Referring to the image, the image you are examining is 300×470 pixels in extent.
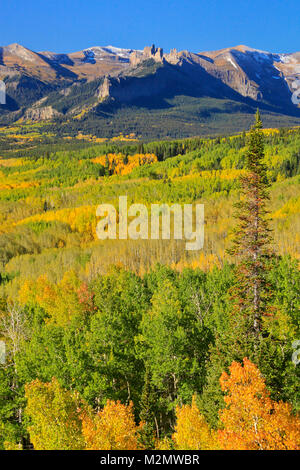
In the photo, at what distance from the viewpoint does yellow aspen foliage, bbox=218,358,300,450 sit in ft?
68.3

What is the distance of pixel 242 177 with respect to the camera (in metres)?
28.4

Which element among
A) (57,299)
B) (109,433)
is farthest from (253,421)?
(57,299)

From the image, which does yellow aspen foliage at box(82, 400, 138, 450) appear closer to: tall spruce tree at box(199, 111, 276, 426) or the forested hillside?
the forested hillside

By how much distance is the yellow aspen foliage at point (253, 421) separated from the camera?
819 inches

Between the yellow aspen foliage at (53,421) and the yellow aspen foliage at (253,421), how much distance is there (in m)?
10.2

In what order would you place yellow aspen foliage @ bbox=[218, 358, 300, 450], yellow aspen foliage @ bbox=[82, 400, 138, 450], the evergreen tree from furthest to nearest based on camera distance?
1. the evergreen tree
2. yellow aspen foliage @ bbox=[82, 400, 138, 450]
3. yellow aspen foliage @ bbox=[218, 358, 300, 450]

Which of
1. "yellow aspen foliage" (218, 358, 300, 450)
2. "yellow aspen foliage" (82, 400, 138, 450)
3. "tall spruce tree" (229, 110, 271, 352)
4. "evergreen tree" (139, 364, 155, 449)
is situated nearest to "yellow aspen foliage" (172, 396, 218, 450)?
"yellow aspen foliage" (218, 358, 300, 450)

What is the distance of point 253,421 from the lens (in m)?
21.8

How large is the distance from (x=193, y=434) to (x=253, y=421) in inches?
239

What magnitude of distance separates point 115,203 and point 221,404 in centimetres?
15282

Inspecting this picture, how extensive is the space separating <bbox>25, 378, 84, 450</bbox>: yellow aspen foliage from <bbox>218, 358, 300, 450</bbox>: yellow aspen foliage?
10206mm

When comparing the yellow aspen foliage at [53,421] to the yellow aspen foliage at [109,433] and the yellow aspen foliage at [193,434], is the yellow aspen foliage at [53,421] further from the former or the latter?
the yellow aspen foliage at [193,434]

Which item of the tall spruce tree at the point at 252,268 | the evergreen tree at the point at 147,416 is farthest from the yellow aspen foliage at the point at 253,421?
the evergreen tree at the point at 147,416

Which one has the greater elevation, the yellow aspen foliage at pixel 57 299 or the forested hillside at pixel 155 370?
the yellow aspen foliage at pixel 57 299
